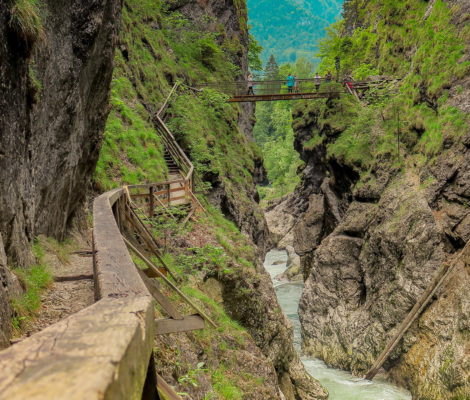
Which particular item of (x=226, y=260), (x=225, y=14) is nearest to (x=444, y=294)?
(x=226, y=260)

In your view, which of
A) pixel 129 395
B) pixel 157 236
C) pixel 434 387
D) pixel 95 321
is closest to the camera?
pixel 129 395

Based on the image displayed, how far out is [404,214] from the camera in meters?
16.5

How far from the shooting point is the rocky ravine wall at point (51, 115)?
4051 millimetres

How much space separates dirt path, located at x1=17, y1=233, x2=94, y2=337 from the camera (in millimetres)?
3725

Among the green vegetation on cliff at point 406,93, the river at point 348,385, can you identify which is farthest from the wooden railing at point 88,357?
the green vegetation on cliff at point 406,93

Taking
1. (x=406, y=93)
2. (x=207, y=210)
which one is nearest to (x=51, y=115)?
(x=207, y=210)

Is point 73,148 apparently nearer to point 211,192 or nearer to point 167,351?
point 167,351

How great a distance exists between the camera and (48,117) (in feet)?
17.8

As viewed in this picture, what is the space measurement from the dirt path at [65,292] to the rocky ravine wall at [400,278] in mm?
12402

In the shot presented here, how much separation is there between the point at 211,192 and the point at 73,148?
10.9 m

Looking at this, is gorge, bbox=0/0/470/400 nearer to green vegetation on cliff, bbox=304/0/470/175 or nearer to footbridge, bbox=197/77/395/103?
green vegetation on cliff, bbox=304/0/470/175

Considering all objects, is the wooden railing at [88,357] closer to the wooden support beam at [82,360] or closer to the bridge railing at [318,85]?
the wooden support beam at [82,360]

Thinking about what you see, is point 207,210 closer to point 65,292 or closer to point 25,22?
point 65,292

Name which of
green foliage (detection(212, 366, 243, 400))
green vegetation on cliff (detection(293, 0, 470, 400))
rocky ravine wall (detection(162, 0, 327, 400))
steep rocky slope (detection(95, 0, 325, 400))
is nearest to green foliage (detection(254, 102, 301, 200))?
steep rocky slope (detection(95, 0, 325, 400))
